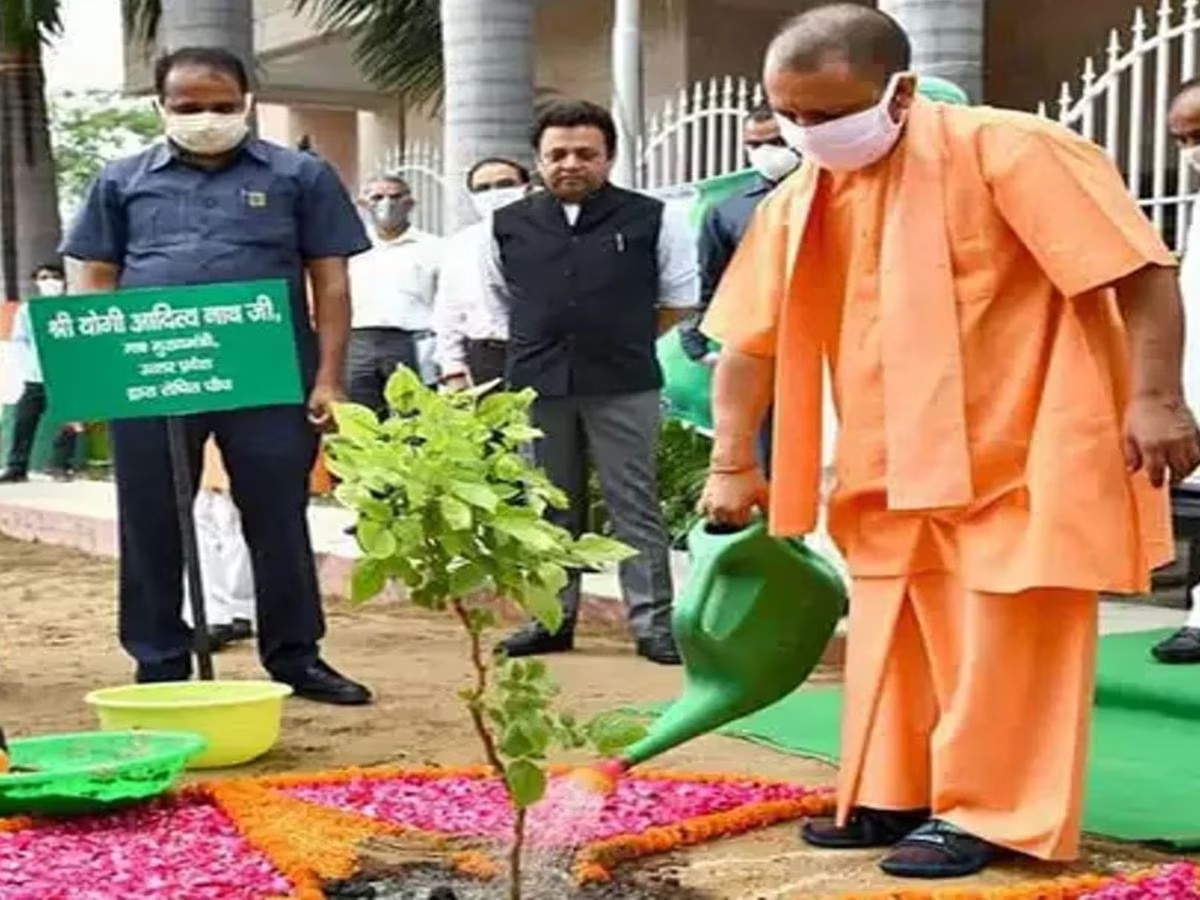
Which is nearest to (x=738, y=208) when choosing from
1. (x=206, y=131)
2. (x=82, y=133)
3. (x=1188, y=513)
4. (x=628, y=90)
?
(x=1188, y=513)

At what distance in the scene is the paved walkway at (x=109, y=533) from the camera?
659 centimetres

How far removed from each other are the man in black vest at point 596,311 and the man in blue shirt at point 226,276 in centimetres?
75

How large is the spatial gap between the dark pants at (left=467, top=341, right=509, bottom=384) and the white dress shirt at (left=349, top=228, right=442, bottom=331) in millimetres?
1852

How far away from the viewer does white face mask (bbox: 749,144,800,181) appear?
6281mm

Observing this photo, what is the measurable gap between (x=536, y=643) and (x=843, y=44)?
133 inches

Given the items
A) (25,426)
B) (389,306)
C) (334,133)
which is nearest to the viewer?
(389,306)

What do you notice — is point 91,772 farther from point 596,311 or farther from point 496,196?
point 496,196

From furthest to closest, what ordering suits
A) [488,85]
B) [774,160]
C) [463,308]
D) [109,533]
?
[109,533], [488,85], [463,308], [774,160]

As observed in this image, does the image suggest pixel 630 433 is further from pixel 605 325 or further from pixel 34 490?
pixel 34 490

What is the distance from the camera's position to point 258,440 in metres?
5.39

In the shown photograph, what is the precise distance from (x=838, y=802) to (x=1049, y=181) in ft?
4.32

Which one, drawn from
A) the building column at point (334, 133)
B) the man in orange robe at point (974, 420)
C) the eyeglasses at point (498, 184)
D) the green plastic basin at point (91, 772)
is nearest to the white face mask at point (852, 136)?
the man in orange robe at point (974, 420)

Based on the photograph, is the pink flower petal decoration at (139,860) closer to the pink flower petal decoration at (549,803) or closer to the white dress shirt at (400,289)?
the pink flower petal decoration at (549,803)

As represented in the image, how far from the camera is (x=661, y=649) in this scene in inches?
249
